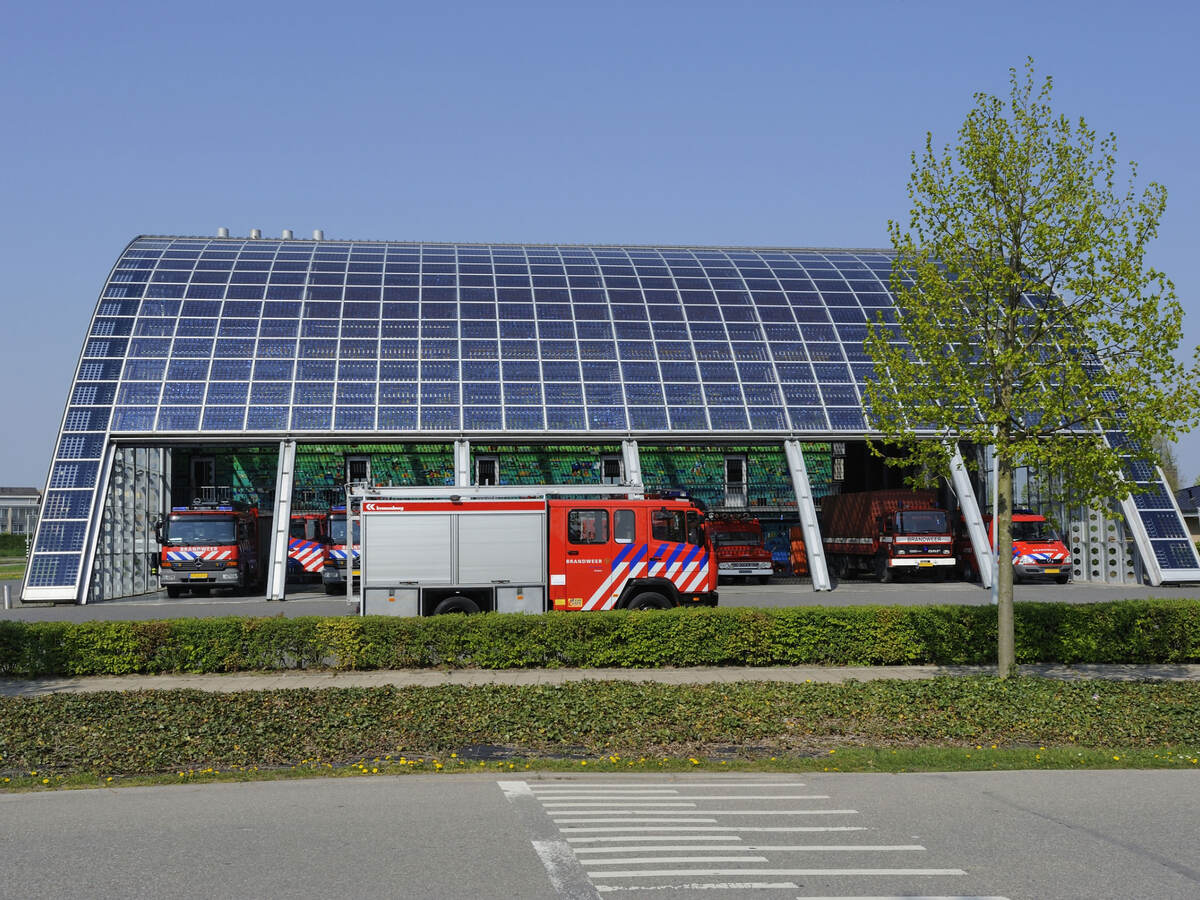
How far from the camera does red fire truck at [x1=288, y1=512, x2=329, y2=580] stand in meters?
42.0

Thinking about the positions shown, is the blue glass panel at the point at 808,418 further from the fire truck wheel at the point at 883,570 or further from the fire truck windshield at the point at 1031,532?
the fire truck windshield at the point at 1031,532

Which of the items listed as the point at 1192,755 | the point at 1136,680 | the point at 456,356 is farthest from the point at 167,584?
the point at 1192,755

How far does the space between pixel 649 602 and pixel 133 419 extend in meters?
20.4

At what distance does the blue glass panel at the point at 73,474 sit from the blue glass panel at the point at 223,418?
3583mm

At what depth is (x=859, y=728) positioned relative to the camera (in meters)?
13.8

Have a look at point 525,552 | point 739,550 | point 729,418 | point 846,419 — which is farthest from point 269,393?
point 846,419

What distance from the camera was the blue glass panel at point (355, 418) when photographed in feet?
A: 118

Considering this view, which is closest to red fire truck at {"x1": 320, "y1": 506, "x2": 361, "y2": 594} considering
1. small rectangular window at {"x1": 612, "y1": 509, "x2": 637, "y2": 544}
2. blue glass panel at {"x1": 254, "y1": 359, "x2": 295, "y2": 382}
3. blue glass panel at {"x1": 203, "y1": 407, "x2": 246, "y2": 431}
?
blue glass panel at {"x1": 254, "y1": 359, "x2": 295, "y2": 382}

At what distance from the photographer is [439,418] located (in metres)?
36.5

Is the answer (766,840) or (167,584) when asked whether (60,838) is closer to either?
(766,840)

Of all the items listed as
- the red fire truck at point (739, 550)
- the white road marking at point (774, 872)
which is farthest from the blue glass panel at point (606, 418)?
the white road marking at point (774, 872)

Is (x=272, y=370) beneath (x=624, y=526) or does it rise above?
above

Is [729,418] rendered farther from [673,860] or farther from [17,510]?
[17,510]

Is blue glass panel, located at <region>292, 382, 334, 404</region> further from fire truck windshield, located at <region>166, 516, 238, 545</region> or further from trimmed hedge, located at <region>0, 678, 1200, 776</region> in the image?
trimmed hedge, located at <region>0, 678, 1200, 776</region>
